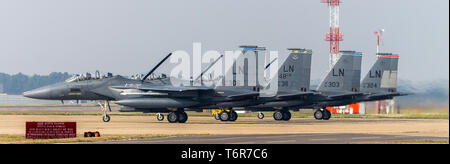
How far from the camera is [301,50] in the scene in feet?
169

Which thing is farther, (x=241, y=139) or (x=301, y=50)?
(x=301, y=50)

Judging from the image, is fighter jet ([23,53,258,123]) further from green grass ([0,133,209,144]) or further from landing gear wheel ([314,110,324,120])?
green grass ([0,133,209,144])

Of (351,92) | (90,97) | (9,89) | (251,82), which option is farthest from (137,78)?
(9,89)

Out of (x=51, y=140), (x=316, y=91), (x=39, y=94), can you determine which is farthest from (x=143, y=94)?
(x=51, y=140)

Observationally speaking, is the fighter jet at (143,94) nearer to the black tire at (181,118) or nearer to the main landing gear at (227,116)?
the black tire at (181,118)

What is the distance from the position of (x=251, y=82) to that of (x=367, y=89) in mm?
16592

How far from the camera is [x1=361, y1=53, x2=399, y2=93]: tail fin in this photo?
198ft

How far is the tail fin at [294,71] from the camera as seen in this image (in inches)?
2024

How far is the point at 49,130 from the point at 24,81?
4250 inches

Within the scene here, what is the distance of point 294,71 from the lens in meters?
51.6

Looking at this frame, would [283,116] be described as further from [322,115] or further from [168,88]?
[168,88]

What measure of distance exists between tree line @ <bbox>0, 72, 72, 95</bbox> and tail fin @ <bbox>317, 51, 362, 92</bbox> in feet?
243

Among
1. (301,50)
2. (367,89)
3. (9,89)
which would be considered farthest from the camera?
(9,89)
